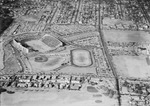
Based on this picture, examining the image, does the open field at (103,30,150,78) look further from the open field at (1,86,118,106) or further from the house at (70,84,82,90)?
the open field at (1,86,118,106)

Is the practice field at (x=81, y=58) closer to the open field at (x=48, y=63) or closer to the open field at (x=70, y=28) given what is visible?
the open field at (x=48, y=63)

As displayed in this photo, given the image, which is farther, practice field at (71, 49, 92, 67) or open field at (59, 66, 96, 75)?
practice field at (71, 49, 92, 67)

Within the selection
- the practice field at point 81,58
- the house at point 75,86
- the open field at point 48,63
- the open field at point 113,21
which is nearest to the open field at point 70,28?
the open field at point 113,21

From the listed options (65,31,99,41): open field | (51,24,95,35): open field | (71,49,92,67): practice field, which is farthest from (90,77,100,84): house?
(51,24,95,35): open field

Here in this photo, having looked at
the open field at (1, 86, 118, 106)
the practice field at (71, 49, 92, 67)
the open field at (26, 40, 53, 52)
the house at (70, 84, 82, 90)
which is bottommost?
the open field at (1, 86, 118, 106)

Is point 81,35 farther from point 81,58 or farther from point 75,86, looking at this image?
point 75,86

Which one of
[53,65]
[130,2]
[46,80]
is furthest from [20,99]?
[130,2]

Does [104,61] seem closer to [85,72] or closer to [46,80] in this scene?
[85,72]
